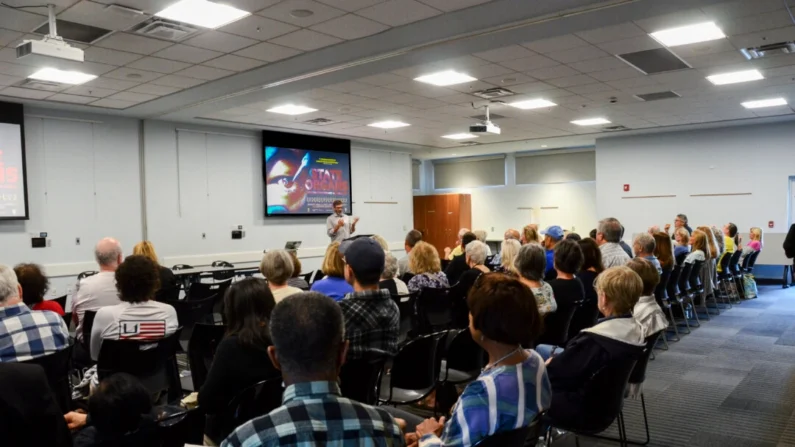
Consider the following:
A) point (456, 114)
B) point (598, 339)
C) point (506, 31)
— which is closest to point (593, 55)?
point (506, 31)

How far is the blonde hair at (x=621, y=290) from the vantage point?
3129 millimetres

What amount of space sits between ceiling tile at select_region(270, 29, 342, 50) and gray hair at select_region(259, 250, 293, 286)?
300 cm

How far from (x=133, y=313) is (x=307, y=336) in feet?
8.11

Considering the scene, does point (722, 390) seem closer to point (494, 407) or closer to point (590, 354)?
point (590, 354)

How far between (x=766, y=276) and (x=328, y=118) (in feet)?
32.6

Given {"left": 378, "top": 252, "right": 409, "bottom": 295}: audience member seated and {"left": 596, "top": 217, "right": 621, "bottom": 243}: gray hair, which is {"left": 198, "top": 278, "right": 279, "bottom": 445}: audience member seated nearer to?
{"left": 378, "top": 252, "right": 409, "bottom": 295}: audience member seated

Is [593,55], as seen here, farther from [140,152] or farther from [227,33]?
[140,152]

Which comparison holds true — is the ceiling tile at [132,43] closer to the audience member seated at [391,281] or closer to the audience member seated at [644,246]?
the audience member seated at [391,281]

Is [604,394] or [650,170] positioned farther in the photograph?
[650,170]

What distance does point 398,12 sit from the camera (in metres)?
5.57

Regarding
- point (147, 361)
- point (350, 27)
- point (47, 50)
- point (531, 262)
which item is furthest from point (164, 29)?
point (531, 262)

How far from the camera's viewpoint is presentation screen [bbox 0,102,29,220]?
8898mm

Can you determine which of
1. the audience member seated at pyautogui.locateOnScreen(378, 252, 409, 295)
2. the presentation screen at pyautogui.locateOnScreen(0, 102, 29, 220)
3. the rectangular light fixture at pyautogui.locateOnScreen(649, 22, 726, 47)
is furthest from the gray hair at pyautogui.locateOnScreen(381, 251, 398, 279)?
the presentation screen at pyautogui.locateOnScreen(0, 102, 29, 220)

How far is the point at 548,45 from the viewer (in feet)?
21.3
